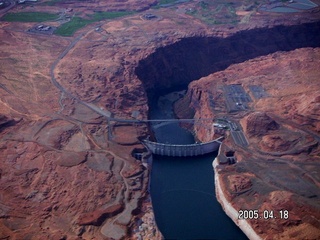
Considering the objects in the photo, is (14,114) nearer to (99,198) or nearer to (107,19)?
(99,198)

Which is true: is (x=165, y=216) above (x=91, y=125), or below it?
below

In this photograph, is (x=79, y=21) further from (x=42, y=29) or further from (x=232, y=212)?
(x=232, y=212)

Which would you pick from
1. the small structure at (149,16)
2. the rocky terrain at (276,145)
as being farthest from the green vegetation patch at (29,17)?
the rocky terrain at (276,145)

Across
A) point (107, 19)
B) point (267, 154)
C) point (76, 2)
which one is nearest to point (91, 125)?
point (267, 154)

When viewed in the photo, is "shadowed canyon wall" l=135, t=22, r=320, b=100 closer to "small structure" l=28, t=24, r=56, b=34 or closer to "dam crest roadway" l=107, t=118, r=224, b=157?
"dam crest roadway" l=107, t=118, r=224, b=157

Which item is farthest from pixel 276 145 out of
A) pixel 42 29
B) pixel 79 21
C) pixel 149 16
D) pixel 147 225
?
pixel 79 21

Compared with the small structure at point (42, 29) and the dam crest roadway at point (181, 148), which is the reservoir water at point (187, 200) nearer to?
the dam crest roadway at point (181, 148)
